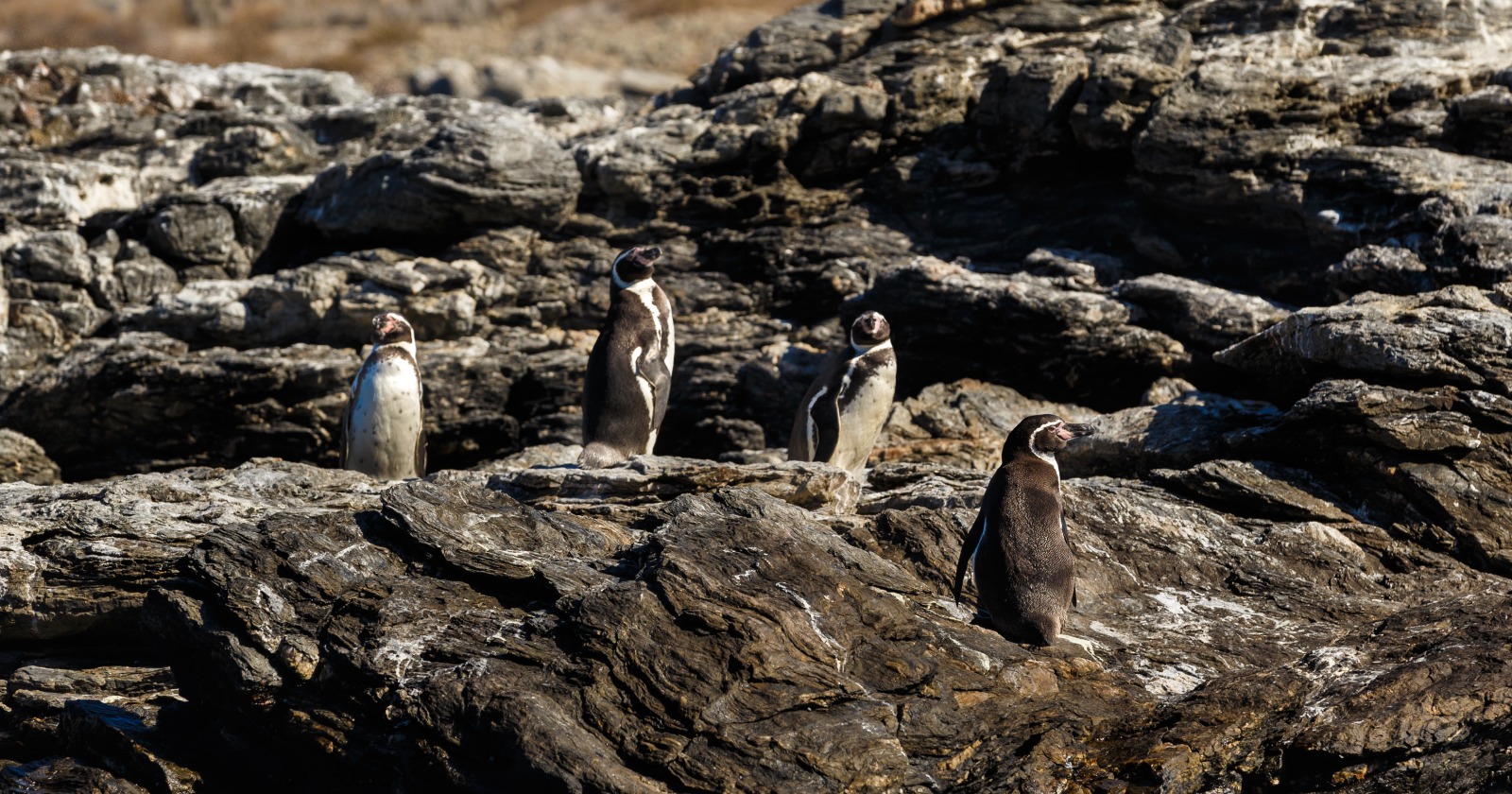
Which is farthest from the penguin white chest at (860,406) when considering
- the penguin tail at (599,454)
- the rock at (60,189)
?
the rock at (60,189)

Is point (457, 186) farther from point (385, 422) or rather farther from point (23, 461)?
point (23, 461)

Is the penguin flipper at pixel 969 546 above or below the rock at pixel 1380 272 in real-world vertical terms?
below

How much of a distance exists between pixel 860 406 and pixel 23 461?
9.33 meters

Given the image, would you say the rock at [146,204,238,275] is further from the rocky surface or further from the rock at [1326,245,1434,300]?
the rock at [1326,245,1434,300]

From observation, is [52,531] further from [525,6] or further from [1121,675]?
[525,6]

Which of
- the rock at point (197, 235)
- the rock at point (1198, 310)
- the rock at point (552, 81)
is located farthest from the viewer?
the rock at point (552, 81)

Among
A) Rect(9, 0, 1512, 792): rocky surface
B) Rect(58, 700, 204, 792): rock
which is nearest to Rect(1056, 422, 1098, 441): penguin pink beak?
Rect(9, 0, 1512, 792): rocky surface

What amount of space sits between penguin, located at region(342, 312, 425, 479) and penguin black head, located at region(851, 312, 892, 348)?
4.55 meters

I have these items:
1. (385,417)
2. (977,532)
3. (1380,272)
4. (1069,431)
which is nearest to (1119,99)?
(1380,272)

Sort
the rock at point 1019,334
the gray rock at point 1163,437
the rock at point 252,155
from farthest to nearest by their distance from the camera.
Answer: the rock at point 252,155, the rock at point 1019,334, the gray rock at point 1163,437

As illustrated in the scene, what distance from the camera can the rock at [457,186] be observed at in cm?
1691

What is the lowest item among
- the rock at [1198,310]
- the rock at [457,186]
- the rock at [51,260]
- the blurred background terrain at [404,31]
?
the rock at [1198,310]

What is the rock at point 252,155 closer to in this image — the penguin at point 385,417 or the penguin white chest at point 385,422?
the penguin at point 385,417

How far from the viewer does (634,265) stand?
14016 millimetres
